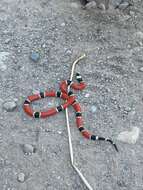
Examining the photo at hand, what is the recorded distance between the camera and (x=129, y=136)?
6.02 meters

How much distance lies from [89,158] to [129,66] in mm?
2084

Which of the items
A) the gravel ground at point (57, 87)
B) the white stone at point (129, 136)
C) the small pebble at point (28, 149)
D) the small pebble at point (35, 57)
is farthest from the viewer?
the small pebble at point (35, 57)

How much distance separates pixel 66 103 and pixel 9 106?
2.70 ft

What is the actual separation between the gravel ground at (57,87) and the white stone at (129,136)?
0.06m

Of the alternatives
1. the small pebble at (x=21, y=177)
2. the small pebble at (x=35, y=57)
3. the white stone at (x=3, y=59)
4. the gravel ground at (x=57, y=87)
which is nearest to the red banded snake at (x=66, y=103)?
the gravel ground at (x=57, y=87)

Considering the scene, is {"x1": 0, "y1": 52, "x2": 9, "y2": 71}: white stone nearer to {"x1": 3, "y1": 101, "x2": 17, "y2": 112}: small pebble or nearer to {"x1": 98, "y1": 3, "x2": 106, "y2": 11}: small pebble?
{"x1": 3, "y1": 101, "x2": 17, "y2": 112}: small pebble

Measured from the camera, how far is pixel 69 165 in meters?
5.64

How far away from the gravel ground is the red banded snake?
77mm

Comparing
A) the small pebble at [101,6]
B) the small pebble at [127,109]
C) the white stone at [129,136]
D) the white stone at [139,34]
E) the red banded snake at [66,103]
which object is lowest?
the white stone at [129,136]

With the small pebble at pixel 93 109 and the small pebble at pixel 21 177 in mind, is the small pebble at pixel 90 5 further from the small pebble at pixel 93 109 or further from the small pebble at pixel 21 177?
the small pebble at pixel 21 177

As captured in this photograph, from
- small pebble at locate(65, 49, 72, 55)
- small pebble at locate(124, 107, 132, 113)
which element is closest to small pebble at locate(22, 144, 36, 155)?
small pebble at locate(124, 107, 132, 113)

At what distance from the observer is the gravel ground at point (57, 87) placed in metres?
5.55

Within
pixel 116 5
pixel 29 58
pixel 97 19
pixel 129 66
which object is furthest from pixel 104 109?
pixel 116 5

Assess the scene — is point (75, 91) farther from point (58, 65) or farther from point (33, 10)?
point (33, 10)
